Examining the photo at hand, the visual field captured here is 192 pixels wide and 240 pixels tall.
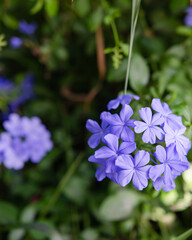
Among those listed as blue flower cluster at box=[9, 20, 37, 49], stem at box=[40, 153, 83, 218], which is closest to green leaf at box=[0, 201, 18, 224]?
stem at box=[40, 153, 83, 218]

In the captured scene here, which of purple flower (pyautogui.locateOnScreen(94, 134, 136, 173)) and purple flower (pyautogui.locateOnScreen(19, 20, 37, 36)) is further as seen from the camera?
purple flower (pyautogui.locateOnScreen(19, 20, 37, 36))

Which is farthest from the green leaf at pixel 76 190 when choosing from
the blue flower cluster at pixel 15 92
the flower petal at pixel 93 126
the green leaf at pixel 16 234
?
the flower petal at pixel 93 126

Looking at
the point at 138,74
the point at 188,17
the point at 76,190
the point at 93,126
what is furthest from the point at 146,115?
the point at 188,17

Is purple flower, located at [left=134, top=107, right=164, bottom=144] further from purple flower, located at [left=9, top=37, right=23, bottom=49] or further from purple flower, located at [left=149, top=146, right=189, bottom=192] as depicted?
purple flower, located at [left=9, top=37, right=23, bottom=49]

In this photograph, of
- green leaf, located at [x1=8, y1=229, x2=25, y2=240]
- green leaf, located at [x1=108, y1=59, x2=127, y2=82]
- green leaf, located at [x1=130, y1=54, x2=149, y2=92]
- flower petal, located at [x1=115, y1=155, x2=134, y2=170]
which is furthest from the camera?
green leaf, located at [x1=8, y1=229, x2=25, y2=240]

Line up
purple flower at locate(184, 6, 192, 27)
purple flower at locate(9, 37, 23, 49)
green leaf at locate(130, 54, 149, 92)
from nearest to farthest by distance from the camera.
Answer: green leaf at locate(130, 54, 149, 92), purple flower at locate(184, 6, 192, 27), purple flower at locate(9, 37, 23, 49)

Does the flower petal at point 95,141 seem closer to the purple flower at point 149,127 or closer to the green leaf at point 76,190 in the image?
the purple flower at point 149,127
